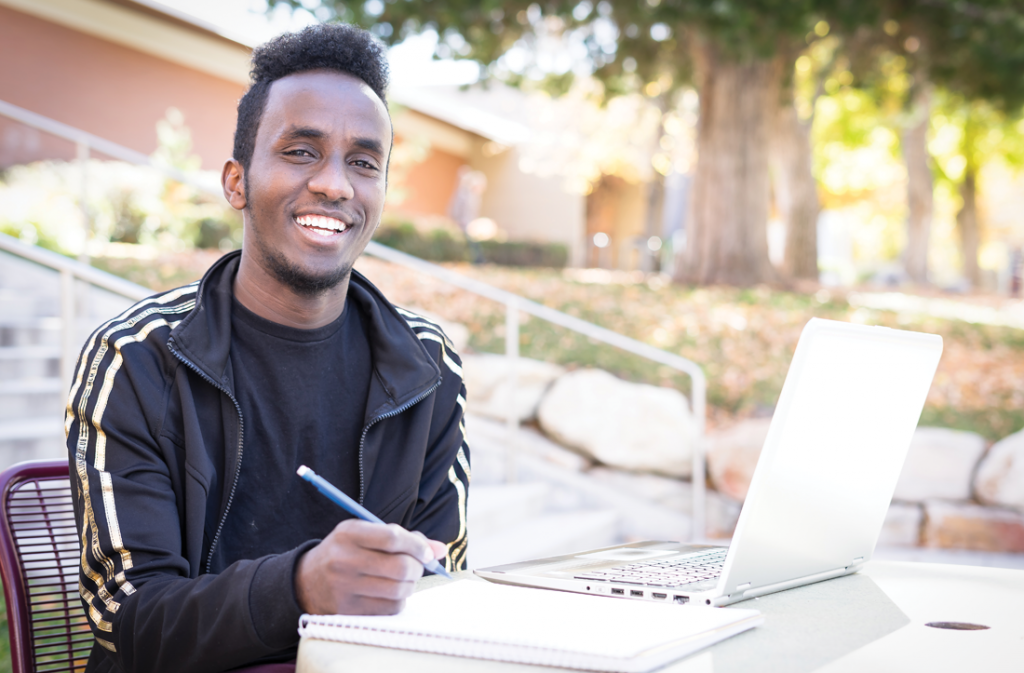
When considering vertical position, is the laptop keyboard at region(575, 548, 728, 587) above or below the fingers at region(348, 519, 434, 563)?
below

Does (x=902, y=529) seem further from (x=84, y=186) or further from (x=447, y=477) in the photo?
(x=84, y=186)

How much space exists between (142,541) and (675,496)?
18.9 ft

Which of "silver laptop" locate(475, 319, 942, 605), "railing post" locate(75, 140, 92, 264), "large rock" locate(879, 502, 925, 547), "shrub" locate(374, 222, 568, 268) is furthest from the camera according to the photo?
"shrub" locate(374, 222, 568, 268)

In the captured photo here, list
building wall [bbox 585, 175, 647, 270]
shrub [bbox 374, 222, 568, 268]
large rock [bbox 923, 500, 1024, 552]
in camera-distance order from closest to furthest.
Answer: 1. large rock [bbox 923, 500, 1024, 552]
2. shrub [bbox 374, 222, 568, 268]
3. building wall [bbox 585, 175, 647, 270]

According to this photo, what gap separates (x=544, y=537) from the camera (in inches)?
222

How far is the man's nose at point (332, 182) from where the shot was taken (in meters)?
1.96

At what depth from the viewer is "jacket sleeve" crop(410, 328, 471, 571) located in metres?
2.08

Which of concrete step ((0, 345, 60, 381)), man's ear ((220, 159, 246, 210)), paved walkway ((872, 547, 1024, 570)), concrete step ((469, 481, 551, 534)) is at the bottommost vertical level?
paved walkway ((872, 547, 1024, 570))

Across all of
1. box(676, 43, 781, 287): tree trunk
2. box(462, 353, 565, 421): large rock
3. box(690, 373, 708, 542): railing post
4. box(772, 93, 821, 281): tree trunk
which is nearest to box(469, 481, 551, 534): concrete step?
box(462, 353, 565, 421): large rock

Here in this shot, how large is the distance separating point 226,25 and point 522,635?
553 inches

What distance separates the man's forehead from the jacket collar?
1.20 ft

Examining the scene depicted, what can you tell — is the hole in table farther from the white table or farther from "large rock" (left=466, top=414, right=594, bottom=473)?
"large rock" (left=466, top=414, right=594, bottom=473)

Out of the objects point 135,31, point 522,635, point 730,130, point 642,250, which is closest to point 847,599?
point 522,635

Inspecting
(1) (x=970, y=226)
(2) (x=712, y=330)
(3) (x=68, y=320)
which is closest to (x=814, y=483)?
(3) (x=68, y=320)
